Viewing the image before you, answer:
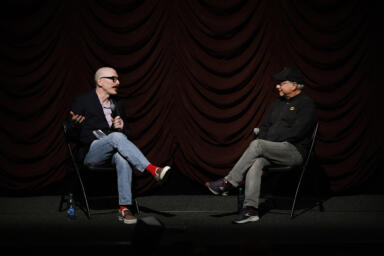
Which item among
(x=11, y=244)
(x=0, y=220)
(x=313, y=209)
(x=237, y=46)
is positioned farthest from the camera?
(x=237, y=46)

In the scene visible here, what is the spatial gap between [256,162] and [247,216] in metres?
0.43

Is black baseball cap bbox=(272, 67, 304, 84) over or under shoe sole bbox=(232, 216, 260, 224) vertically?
over

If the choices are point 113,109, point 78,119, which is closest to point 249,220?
point 113,109

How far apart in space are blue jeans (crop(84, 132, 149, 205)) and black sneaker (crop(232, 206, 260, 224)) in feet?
2.70

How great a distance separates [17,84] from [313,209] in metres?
3.08

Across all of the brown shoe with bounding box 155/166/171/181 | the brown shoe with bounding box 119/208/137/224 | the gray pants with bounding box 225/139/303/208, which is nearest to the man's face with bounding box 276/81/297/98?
the gray pants with bounding box 225/139/303/208

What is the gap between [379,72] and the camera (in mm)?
5066

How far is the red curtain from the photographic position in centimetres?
502

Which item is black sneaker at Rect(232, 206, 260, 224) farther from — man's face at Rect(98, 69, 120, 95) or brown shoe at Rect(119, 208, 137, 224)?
man's face at Rect(98, 69, 120, 95)

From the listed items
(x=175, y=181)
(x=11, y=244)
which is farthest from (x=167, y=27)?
(x=11, y=244)

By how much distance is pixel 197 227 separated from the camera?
3.83 m

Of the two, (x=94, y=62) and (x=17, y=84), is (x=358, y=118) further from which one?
(x=17, y=84)

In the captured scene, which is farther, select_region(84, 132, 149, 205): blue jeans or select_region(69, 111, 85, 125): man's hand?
select_region(69, 111, 85, 125): man's hand

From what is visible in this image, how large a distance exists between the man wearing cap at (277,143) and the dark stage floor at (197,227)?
0.82ft
